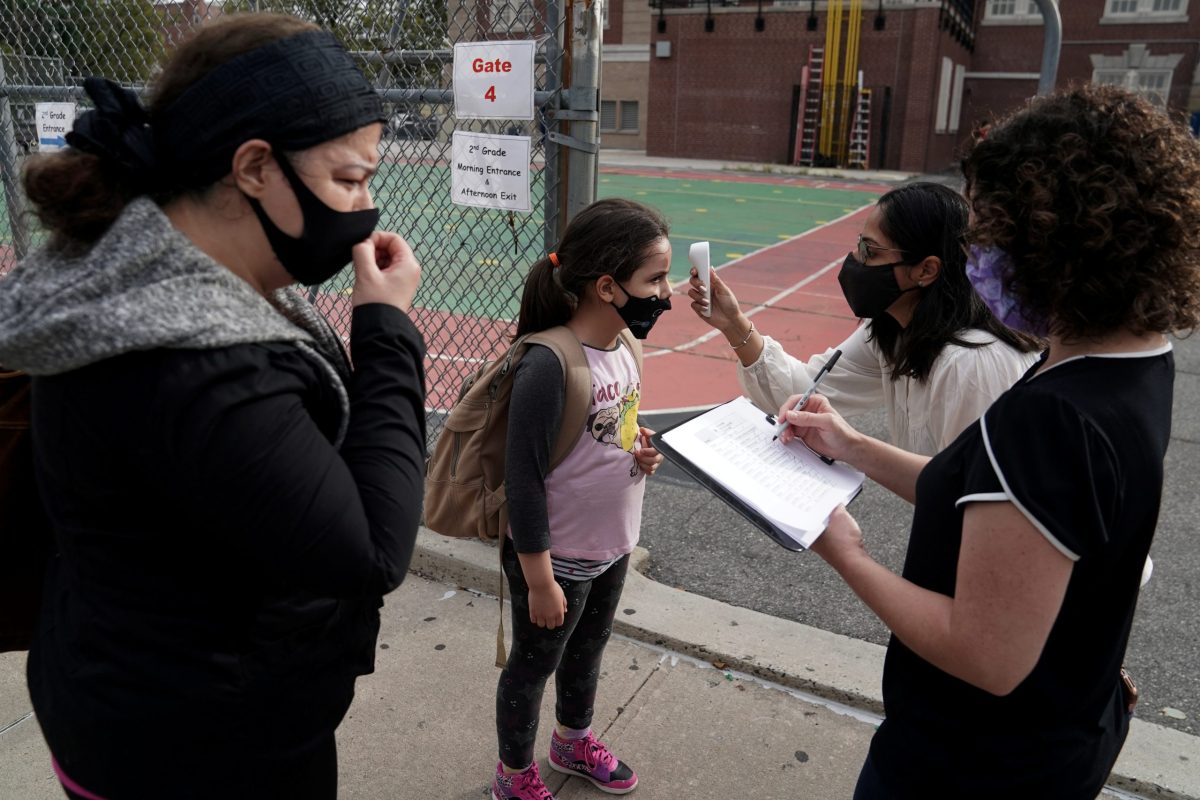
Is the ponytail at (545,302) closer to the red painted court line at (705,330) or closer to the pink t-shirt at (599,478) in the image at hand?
the pink t-shirt at (599,478)

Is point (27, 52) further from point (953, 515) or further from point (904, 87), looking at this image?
point (904, 87)

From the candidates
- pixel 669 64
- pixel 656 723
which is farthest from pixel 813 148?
pixel 656 723

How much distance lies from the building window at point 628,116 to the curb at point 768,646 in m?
32.0

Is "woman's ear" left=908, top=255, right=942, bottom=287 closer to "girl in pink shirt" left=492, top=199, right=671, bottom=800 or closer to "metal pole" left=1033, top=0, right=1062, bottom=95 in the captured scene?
"girl in pink shirt" left=492, top=199, right=671, bottom=800

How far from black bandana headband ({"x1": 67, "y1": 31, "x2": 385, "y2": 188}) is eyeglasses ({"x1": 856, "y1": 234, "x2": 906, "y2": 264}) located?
4.74ft

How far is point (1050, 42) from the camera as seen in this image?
149 inches

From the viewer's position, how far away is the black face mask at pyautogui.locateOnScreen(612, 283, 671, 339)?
86.6 inches

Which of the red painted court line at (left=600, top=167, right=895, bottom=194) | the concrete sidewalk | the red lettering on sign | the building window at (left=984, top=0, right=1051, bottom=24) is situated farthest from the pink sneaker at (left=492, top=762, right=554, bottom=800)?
the building window at (left=984, top=0, right=1051, bottom=24)

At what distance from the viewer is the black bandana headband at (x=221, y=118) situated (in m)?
1.13

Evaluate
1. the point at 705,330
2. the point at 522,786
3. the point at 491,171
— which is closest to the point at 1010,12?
the point at 705,330

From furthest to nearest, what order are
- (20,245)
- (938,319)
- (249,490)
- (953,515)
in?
1. (20,245)
2. (938,319)
3. (953,515)
4. (249,490)

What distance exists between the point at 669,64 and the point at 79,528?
3240cm

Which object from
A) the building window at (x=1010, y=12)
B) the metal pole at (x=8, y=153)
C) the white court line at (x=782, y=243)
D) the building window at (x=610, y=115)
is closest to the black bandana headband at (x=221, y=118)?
the metal pole at (x=8, y=153)

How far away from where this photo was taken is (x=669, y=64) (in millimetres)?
31141
